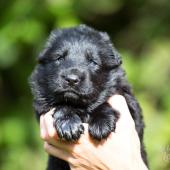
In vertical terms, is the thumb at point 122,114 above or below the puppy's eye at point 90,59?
below

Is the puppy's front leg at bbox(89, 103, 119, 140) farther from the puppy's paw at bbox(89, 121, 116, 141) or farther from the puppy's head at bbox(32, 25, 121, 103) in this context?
the puppy's head at bbox(32, 25, 121, 103)

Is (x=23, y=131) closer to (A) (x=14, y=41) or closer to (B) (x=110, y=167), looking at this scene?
(A) (x=14, y=41)

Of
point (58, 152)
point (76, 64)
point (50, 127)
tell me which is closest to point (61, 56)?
point (76, 64)

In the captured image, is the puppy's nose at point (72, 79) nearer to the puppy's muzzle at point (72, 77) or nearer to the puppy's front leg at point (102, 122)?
the puppy's muzzle at point (72, 77)

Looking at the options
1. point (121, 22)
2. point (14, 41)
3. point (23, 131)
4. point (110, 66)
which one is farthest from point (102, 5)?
point (110, 66)

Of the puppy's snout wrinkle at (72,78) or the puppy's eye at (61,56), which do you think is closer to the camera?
the puppy's snout wrinkle at (72,78)

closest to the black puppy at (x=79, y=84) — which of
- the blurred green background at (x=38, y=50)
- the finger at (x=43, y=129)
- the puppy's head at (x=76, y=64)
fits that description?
the puppy's head at (x=76, y=64)
